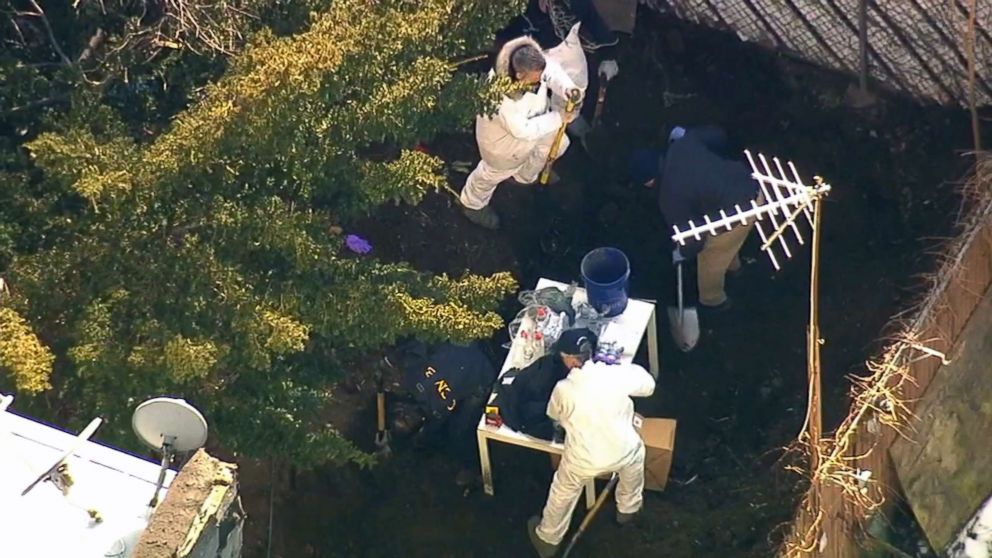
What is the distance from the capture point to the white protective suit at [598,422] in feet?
19.5

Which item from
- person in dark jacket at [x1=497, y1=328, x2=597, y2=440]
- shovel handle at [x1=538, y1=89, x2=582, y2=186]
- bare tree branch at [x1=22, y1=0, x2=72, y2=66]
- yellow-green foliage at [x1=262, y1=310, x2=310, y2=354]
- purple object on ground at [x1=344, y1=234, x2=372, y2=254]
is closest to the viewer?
yellow-green foliage at [x1=262, y1=310, x2=310, y2=354]

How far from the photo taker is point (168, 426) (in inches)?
188

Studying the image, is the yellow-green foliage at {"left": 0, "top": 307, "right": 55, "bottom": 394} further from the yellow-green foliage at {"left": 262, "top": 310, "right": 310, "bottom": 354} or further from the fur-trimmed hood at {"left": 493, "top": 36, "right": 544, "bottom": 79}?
the fur-trimmed hood at {"left": 493, "top": 36, "right": 544, "bottom": 79}

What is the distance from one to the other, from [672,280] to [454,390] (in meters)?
1.72

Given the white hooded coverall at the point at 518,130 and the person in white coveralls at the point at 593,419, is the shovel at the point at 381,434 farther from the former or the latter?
the white hooded coverall at the point at 518,130

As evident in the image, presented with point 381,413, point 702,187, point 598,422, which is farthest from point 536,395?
point 702,187

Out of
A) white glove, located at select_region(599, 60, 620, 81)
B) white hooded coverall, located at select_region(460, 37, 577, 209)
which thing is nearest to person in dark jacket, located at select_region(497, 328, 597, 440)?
white hooded coverall, located at select_region(460, 37, 577, 209)

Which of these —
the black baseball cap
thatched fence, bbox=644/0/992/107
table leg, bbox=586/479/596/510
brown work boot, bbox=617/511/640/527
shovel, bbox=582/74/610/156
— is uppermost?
thatched fence, bbox=644/0/992/107

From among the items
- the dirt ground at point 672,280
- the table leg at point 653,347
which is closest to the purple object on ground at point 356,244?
the dirt ground at point 672,280

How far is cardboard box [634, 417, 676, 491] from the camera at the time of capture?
21.7 feet

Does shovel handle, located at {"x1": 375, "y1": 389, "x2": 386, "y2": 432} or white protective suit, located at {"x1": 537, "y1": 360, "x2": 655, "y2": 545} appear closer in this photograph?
white protective suit, located at {"x1": 537, "y1": 360, "x2": 655, "y2": 545}

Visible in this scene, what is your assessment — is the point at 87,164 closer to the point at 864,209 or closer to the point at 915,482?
the point at 915,482

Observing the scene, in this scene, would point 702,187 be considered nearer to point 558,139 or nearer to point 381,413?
point 558,139

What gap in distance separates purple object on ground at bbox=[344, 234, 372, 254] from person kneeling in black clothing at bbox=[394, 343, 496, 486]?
67cm
